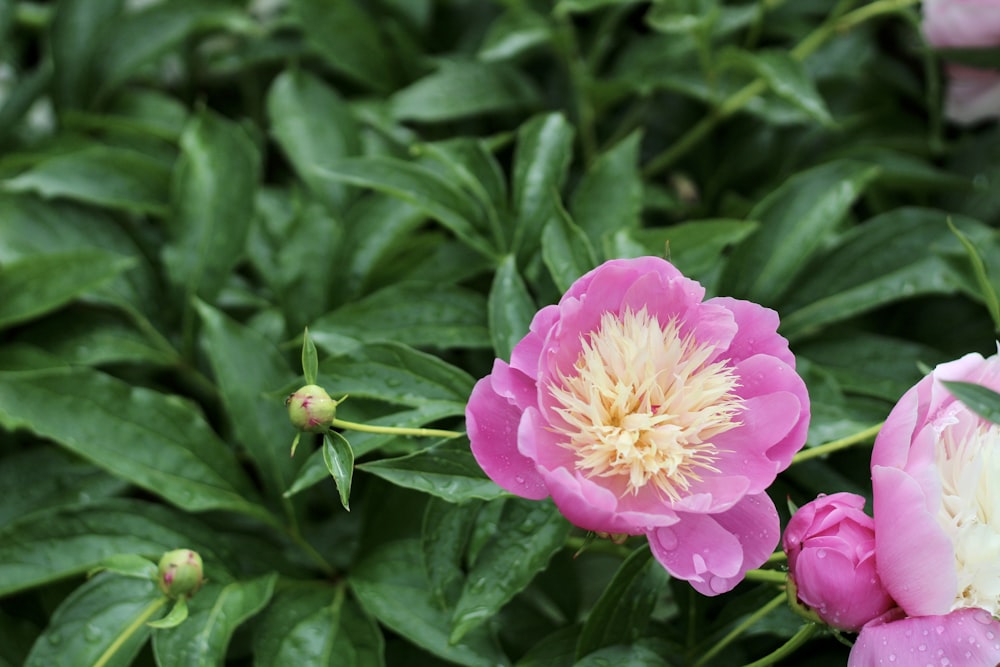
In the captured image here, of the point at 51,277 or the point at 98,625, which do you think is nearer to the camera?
the point at 98,625

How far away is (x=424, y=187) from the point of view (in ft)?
2.86

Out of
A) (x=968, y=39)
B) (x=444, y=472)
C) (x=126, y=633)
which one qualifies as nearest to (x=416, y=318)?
(x=444, y=472)

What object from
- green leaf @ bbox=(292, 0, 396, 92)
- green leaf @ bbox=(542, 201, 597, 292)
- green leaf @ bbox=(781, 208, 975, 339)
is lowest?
green leaf @ bbox=(781, 208, 975, 339)

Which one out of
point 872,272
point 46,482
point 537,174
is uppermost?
point 537,174

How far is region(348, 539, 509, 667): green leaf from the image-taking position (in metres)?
0.71

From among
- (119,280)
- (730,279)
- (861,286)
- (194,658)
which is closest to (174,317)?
(119,280)

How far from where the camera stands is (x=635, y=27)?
1.28 metres

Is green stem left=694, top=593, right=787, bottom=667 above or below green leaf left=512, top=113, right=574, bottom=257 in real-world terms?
below

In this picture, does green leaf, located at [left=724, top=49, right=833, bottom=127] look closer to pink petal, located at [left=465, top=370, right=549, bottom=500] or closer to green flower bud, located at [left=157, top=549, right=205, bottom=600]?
pink petal, located at [left=465, top=370, right=549, bottom=500]

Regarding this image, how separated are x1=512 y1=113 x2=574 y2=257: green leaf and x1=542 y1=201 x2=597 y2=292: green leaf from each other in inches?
1.9

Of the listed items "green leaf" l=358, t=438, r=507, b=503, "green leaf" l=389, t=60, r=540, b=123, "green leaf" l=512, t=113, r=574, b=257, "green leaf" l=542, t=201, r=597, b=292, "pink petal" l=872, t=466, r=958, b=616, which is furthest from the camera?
"green leaf" l=389, t=60, r=540, b=123

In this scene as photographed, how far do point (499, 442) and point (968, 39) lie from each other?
744mm

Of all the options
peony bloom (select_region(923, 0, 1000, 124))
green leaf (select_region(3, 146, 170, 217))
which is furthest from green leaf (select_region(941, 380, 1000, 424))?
green leaf (select_region(3, 146, 170, 217))

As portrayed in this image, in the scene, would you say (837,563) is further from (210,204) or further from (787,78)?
(210,204)
